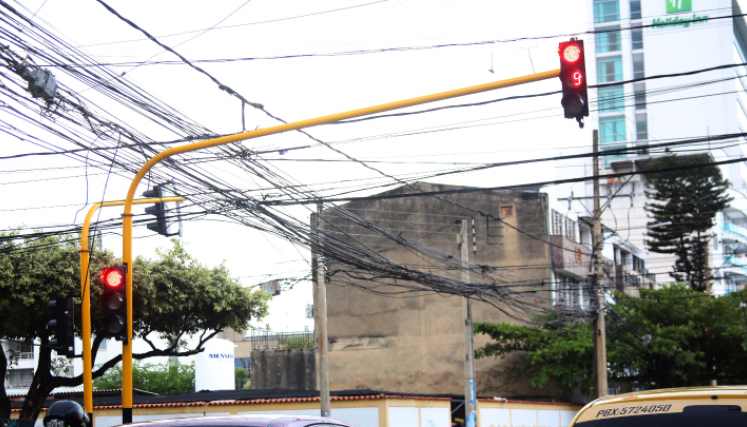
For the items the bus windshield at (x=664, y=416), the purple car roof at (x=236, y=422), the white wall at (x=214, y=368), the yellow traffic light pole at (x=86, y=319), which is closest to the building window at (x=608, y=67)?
the white wall at (x=214, y=368)

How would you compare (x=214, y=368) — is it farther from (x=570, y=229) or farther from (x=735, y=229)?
(x=735, y=229)

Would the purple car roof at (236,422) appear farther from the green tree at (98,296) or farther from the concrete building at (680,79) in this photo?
the concrete building at (680,79)

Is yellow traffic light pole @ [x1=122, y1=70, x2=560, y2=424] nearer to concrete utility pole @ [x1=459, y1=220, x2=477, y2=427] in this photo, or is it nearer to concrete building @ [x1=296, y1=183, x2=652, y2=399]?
concrete utility pole @ [x1=459, y1=220, x2=477, y2=427]

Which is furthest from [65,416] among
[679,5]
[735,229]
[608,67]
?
[608,67]

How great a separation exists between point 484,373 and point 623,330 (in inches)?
250

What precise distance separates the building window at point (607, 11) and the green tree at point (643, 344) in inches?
2631

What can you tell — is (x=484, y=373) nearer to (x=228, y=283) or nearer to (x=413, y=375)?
(x=413, y=375)

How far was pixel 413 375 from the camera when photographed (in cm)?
3556

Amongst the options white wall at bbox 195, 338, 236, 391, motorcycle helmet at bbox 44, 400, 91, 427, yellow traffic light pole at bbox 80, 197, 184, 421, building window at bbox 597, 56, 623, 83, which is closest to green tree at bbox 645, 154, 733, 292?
white wall at bbox 195, 338, 236, 391

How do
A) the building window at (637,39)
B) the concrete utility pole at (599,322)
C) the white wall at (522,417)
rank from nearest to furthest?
1. the concrete utility pole at (599,322)
2. the white wall at (522,417)
3. the building window at (637,39)

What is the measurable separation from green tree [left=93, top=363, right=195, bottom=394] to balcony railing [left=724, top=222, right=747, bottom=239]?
2066 inches

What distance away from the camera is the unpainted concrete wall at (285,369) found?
3906cm

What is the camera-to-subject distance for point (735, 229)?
79375 millimetres

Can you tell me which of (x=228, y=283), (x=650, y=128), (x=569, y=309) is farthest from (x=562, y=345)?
(x=650, y=128)
